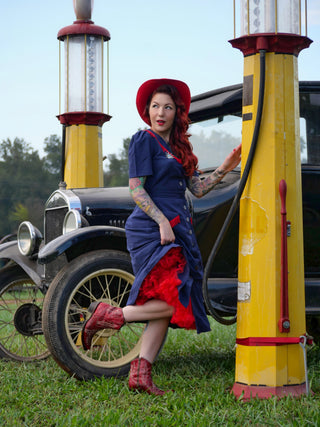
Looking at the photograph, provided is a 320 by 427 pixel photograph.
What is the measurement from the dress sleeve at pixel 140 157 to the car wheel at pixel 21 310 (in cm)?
188

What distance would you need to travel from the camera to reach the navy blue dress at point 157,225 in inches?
160

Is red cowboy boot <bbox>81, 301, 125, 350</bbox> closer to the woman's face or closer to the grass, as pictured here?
the grass

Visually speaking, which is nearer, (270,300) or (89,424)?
(89,424)

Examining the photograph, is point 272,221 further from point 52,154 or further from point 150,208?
point 52,154

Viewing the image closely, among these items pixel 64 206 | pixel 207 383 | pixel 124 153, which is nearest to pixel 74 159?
pixel 64 206

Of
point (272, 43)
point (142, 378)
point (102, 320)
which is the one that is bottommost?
point (142, 378)

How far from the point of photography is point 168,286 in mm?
4035

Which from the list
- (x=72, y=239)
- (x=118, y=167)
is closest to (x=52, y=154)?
(x=118, y=167)

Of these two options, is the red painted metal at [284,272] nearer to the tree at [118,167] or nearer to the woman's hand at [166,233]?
the woman's hand at [166,233]

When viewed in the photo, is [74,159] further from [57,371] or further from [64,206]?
[57,371]

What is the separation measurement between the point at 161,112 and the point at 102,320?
4.43ft

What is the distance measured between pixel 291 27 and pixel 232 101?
136 centimetres

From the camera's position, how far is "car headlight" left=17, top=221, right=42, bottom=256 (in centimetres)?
566

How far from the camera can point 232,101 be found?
207 inches
